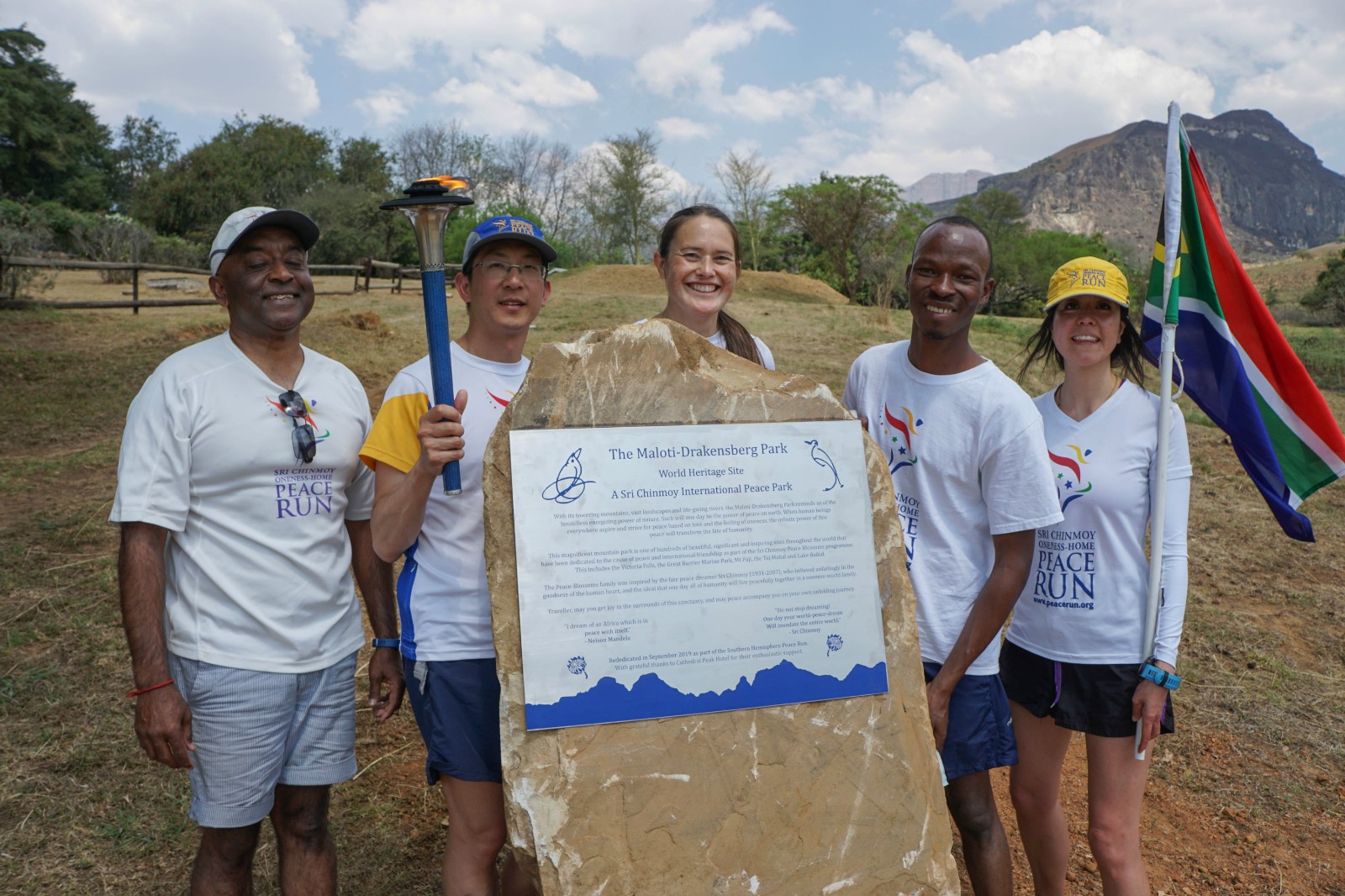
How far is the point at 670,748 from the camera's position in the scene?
2117 mm

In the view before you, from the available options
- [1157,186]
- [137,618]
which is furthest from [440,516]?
[1157,186]

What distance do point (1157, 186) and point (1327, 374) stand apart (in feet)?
523

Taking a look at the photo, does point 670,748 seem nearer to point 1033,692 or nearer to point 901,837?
point 901,837

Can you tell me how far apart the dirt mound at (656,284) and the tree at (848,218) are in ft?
22.8

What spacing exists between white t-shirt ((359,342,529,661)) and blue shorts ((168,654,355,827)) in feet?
1.26

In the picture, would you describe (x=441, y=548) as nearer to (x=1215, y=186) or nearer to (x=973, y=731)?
(x=973, y=731)

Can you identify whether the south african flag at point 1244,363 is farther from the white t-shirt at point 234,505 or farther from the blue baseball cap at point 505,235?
the white t-shirt at point 234,505

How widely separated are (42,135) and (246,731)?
33.4 meters

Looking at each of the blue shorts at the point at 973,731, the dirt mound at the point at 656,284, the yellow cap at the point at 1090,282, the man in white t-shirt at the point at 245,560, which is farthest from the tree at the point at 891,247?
the man in white t-shirt at the point at 245,560

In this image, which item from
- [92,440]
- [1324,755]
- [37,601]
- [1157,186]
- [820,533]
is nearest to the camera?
[820,533]

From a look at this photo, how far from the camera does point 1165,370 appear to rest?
277 cm

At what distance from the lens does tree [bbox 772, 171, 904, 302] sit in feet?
113

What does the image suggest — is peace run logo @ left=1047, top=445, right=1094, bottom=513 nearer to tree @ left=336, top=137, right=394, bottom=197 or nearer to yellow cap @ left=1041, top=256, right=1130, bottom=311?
yellow cap @ left=1041, top=256, right=1130, bottom=311

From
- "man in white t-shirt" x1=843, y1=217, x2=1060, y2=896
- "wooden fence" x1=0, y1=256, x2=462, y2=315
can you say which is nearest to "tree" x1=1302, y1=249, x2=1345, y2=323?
"wooden fence" x1=0, y1=256, x2=462, y2=315
